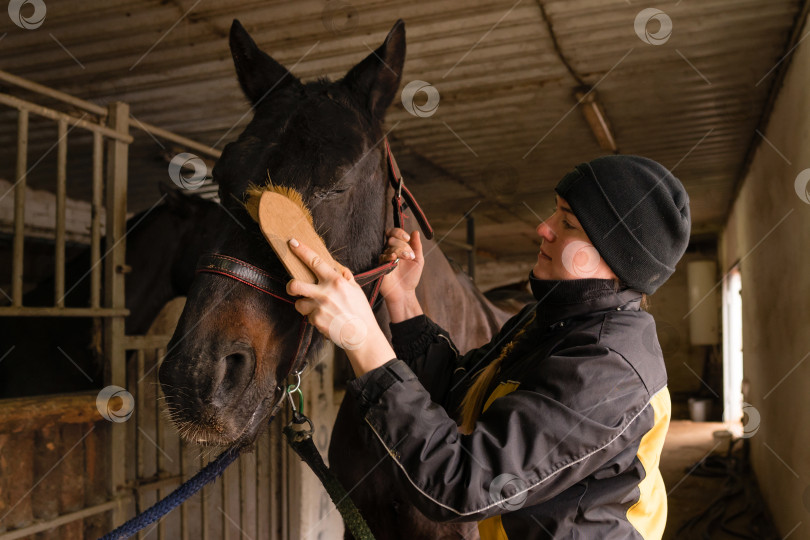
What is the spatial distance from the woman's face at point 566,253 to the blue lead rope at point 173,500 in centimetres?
80

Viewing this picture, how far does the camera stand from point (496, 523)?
1185 mm

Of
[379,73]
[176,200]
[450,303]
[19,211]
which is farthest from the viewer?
[176,200]

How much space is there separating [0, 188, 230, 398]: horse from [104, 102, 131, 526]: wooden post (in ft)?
2.51

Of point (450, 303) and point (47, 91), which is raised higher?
point (47, 91)

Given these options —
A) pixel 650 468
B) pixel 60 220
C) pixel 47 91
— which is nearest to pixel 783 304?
pixel 650 468

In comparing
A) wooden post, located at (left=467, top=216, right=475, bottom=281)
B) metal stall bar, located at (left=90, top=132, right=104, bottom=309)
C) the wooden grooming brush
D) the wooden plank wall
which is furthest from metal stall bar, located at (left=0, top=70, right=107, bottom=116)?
wooden post, located at (left=467, top=216, right=475, bottom=281)

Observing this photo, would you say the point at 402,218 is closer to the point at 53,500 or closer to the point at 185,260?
the point at 53,500

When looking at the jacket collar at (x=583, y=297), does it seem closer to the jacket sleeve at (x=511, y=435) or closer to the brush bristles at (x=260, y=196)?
the jacket sleeve at (x=511, y=435)

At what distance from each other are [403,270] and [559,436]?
0.90 metres

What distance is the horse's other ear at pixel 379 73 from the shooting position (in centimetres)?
169

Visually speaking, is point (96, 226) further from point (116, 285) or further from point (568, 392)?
point (568, 392)

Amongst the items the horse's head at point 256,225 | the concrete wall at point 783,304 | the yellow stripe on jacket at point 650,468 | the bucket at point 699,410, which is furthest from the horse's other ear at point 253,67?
the bucket at point 699,410

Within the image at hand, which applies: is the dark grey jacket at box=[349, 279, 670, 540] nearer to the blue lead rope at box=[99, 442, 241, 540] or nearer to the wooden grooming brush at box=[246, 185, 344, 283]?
the wooden grooming brush at box=[246, 185, 344, 283]

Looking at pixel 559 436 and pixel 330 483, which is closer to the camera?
pixel 559 436
